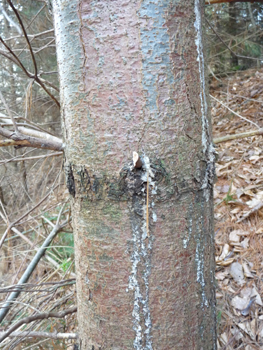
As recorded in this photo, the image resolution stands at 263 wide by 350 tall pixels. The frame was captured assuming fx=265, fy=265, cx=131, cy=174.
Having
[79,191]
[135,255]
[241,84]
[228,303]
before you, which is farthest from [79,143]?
[241,84]

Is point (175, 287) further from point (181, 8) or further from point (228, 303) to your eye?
point (228, 303)

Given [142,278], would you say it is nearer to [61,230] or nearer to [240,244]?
[61,230]

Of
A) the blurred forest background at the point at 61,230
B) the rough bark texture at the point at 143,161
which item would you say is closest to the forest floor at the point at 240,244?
the blurred forest background at the point at 61,230

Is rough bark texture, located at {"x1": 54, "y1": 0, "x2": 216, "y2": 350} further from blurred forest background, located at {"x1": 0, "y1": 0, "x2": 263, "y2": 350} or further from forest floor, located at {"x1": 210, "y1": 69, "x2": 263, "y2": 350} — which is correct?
forest floor, located at {"x1": 210, "y1": 69, "x2": 263, "y2": 350}

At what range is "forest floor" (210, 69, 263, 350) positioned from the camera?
4.70 ft

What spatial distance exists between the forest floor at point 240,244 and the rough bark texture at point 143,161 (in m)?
0.29

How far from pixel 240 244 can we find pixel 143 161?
1.69m

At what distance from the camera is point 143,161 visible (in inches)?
21.0

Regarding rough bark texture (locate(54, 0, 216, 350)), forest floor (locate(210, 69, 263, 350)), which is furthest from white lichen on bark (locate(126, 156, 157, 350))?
forest floor (locate(210, 69, 263, 350))

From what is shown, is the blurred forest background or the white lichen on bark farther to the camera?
the blurred forest background

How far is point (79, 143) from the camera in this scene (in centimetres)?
57

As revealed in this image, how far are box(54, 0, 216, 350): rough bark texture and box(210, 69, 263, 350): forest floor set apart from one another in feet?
0.94

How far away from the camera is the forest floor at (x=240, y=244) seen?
1.43 metres

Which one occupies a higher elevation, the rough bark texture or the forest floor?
the rough bark texture
